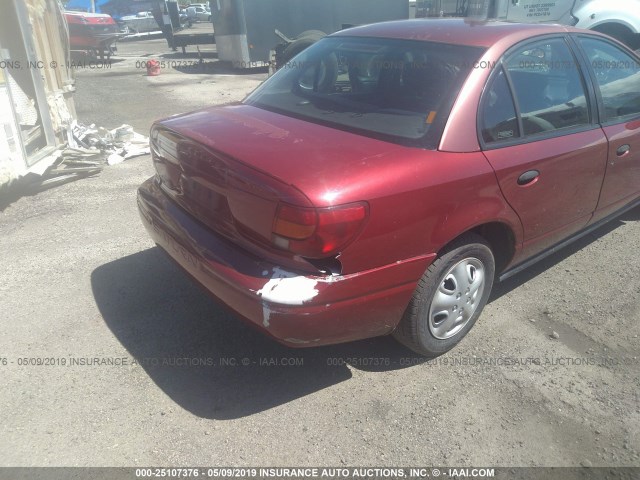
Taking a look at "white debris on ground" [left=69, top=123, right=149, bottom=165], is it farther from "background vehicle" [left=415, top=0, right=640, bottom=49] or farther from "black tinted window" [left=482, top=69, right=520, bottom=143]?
"background vehicle" [left=415, top=0, right=640, bottom=49]

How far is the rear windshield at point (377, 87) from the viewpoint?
2656 mm

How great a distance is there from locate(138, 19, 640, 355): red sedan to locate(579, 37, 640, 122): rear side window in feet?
0.07

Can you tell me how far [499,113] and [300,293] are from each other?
148 cm

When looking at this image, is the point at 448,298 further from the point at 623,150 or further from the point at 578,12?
the point at 578,12

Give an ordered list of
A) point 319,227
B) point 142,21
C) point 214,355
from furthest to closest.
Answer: point 142,21 → point 214,355 → point 319,227

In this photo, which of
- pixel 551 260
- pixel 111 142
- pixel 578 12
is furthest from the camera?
pixel 578 12

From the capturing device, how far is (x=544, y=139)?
2975 millimetres

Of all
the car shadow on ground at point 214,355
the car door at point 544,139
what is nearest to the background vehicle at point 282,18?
the car door at point 544,139

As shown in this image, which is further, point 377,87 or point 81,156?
point 81,156

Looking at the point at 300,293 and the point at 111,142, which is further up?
the point at 300,293

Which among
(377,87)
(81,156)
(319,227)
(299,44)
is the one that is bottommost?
(81,156)

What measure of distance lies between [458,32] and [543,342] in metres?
1.89

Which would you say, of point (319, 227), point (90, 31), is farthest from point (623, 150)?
point (90, 31)

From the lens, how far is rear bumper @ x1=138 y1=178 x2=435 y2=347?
88.1 inches
